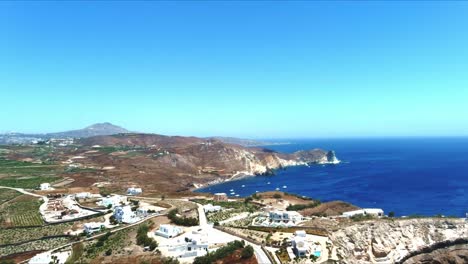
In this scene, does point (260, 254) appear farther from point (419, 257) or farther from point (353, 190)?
point (353, 190)

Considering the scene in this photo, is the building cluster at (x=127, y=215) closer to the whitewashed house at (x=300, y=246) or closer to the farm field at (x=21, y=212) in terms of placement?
the farm field at (x=21, y=212)

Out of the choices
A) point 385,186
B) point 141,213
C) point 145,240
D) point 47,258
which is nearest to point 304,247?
point 145,240

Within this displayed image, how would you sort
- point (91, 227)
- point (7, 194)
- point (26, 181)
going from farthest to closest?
point (26, 181)
point (7, 194)
point (91, 227)

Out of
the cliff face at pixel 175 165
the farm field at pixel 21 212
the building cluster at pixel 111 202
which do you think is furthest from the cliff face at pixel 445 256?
the cliff face at pixel 175 165

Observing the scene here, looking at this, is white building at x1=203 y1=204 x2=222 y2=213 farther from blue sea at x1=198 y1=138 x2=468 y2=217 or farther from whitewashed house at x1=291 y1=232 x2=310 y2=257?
blue sea at x1=198 y1=138 x2=468 y2=217

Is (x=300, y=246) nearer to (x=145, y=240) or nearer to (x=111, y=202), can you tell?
(x=145, y=240)
